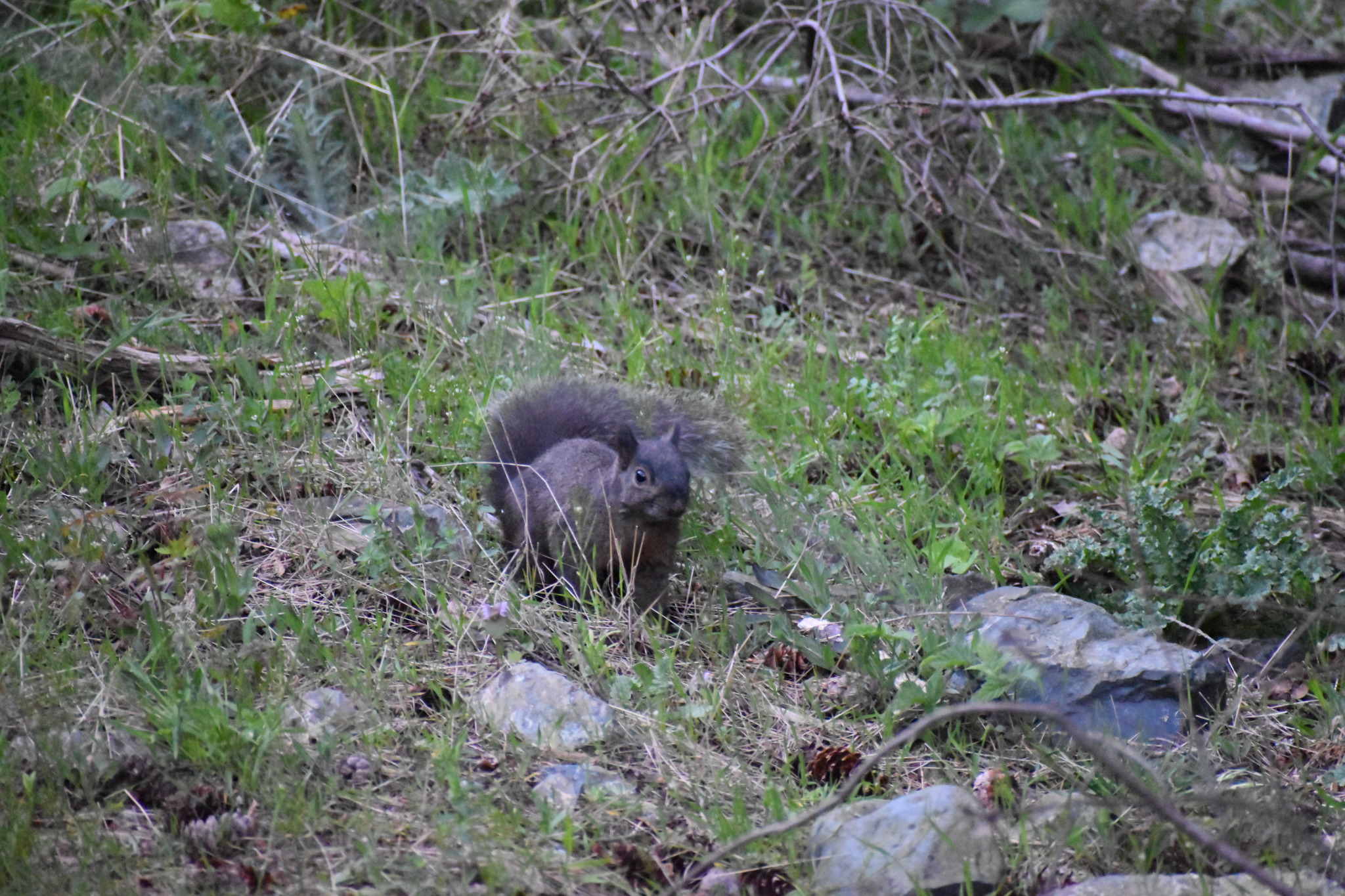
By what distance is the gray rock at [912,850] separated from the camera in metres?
2.25

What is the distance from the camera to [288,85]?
5.24m

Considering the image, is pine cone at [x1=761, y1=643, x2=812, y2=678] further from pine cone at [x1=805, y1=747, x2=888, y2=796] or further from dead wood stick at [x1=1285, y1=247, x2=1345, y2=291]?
dead wood stick at [x1=1285, y1=247, x2=1345, y2=291]

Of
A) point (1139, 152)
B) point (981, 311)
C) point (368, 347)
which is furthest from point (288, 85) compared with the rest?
point (1139, 152)

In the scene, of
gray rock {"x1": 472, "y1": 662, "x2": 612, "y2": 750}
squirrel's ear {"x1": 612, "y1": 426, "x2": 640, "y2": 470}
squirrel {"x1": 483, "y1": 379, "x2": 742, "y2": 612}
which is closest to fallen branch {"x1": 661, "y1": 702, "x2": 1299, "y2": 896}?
gray rock {"x1": 472, "y1": 662, "x2": 612, "y2": 750}

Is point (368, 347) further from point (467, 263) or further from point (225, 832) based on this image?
point (225, 832)

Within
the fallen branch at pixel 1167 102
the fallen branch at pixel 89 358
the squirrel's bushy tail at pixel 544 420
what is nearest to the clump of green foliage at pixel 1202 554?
the squirrel's bushy tail at pixel 544 420

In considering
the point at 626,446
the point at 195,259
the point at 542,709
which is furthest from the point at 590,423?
the point at 195,259

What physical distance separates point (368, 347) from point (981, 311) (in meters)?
2.59

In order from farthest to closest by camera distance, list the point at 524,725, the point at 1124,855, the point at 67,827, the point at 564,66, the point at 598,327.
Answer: the point at 564,66, the point at 598,327, the point at 524,725, the point at 1124,855, the point at 67,827

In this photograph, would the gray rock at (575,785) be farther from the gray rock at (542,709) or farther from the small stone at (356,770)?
the small stone at (356,770)

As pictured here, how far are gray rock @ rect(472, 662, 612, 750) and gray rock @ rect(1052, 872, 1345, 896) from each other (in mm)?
1071

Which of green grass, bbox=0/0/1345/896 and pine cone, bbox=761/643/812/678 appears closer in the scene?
green grass, bbox=0/0/1345/896

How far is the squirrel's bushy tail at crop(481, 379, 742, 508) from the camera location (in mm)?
3549

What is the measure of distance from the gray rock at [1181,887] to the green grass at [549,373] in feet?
0.22
